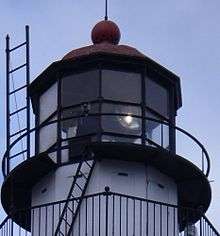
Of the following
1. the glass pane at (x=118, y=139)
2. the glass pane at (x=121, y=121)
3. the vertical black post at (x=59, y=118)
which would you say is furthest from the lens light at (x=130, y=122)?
the vertical black post at (x=59, y=118)

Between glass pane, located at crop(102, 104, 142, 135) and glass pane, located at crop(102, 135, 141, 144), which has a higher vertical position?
glass pane, located at crop(102, 104, 142, 135)

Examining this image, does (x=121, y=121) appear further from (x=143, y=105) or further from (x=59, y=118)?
(x=59, y=118)

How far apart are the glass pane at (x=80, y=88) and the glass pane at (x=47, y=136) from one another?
557 millimetres

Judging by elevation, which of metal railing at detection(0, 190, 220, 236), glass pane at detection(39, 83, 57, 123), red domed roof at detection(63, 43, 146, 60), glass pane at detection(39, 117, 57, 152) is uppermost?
red domed roof at detection(63, 43, 146, 60)

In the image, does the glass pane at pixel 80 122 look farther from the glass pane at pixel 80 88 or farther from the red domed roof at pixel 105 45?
the red domed roof at pixel 105 45

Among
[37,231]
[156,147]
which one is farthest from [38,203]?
[156,147]

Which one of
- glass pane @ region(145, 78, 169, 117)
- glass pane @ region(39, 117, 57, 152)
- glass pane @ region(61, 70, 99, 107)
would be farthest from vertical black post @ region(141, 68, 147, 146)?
glass pane @ region(39, 117, 57, 152)

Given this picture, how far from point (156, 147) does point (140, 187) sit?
90 centimetres

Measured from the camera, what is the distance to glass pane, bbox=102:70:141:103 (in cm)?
3183

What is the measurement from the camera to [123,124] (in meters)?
31.5

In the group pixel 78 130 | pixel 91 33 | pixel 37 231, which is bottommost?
pixel 37 231

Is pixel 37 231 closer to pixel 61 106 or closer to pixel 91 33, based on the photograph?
pixel 61 106

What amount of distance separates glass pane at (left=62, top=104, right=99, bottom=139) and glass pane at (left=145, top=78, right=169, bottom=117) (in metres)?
1.30

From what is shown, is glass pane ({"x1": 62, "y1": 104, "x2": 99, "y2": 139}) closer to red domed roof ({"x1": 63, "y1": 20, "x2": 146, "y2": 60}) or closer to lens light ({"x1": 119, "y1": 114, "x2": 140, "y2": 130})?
lens light ({"x1": 119, "y1": 114, "x2": 140, "y2": 130})
